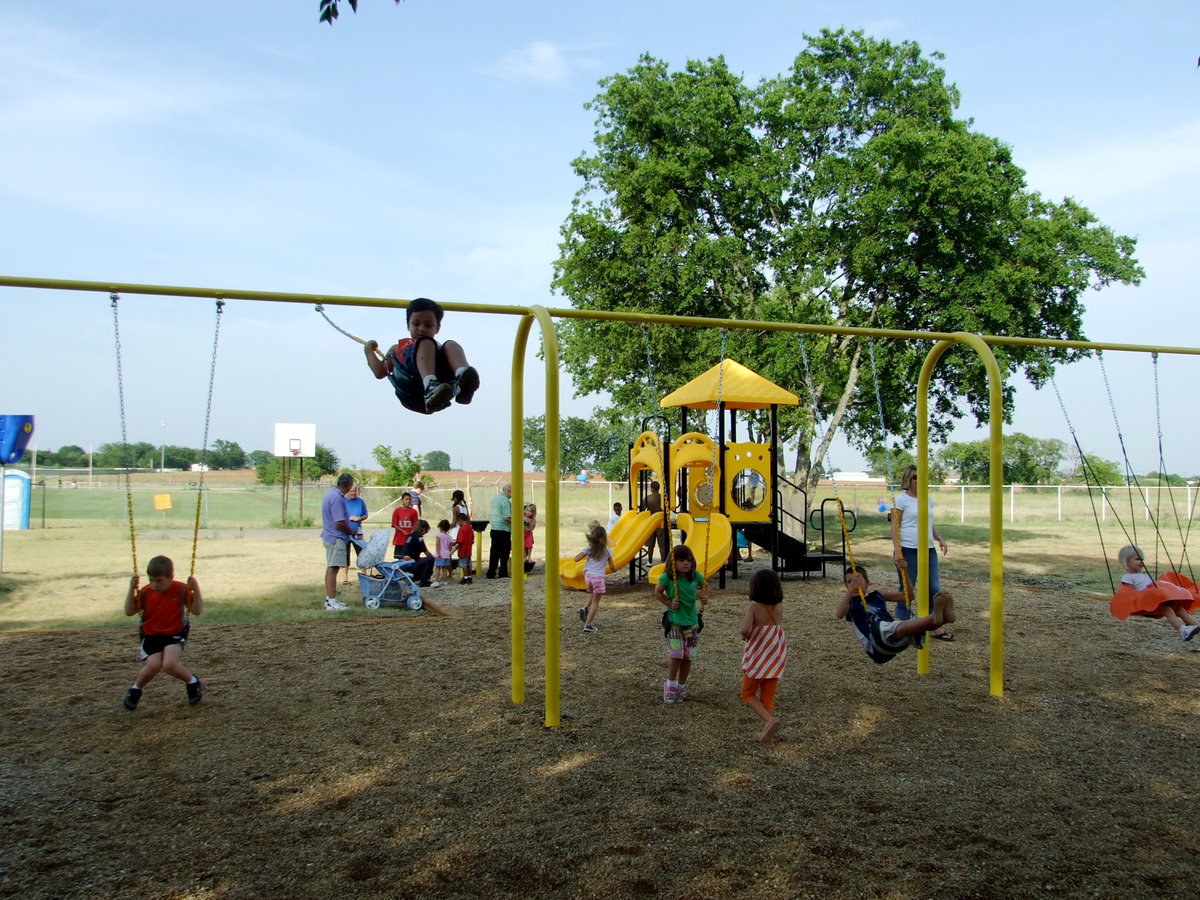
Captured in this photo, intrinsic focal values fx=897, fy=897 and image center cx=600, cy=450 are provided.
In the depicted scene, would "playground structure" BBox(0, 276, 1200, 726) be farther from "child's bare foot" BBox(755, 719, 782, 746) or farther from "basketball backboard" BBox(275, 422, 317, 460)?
"basketball backboard" BBox(275, 422, 317, 460)

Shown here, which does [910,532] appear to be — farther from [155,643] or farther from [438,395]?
[155,643]

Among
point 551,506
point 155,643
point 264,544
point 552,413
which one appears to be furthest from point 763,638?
point 264,544

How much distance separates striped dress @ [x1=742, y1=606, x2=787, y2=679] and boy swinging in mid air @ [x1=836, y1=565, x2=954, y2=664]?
50 cm

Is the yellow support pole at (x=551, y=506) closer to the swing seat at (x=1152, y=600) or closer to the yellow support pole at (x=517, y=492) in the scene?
the yellow support pole at (x=517, y=492)

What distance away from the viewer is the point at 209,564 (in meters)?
16.5

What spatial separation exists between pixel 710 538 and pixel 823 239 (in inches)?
424

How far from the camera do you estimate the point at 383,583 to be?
11.4 metres

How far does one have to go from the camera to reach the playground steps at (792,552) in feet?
44.7

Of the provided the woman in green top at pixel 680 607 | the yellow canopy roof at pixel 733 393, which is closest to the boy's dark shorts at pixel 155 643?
the woman in green top at pixel 680 607

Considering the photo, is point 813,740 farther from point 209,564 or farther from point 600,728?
point 209,564

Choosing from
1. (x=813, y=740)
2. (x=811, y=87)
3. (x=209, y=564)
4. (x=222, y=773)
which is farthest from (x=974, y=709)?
(x=811, y=87)

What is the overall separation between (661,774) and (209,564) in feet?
45.4

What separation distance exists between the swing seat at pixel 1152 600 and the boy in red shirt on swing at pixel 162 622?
290 inches

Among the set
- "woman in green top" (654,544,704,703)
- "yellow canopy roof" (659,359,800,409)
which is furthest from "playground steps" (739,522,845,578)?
"woman in green top" (654,544,704,703)
